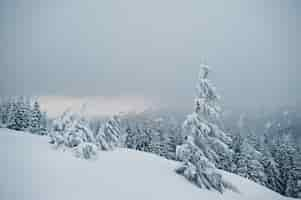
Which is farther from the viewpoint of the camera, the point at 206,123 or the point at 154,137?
the point at 154,137

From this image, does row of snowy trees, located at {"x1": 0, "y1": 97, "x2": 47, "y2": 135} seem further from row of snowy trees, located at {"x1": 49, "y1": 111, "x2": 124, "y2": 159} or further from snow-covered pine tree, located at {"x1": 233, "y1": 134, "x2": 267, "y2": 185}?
snow-covered pine tree, located at {"x1": 233, "y1": 134, "x2": 267, "y2": 185}

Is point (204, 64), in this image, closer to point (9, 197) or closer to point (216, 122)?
point (216, 122)

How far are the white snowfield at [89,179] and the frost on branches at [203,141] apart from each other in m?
0.72

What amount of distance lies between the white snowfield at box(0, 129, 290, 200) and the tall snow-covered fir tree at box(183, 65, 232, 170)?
2589mm

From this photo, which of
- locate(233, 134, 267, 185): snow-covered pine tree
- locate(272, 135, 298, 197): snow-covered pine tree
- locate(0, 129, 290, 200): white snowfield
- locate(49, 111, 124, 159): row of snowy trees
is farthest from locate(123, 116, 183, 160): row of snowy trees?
locate(0, 129, 290, 200): white snowfield

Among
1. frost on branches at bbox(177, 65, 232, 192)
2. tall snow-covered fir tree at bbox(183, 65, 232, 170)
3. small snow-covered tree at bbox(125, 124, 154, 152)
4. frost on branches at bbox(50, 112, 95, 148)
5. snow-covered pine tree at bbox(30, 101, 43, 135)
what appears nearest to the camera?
frost on branches at bbox(177, 65, 232, 192)

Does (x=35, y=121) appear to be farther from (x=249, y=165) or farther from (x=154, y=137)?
(x=249, y=165)

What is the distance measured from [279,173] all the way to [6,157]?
3952 centimetres

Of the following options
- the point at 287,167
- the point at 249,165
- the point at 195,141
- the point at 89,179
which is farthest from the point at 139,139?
the point at 89,179

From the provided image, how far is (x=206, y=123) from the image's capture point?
Result: 13.5 m

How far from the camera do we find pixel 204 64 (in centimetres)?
1409

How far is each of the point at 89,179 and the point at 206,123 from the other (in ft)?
26.0

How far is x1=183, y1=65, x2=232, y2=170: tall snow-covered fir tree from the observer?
13.2m

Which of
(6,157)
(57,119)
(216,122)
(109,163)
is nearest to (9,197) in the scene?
(6,157)
